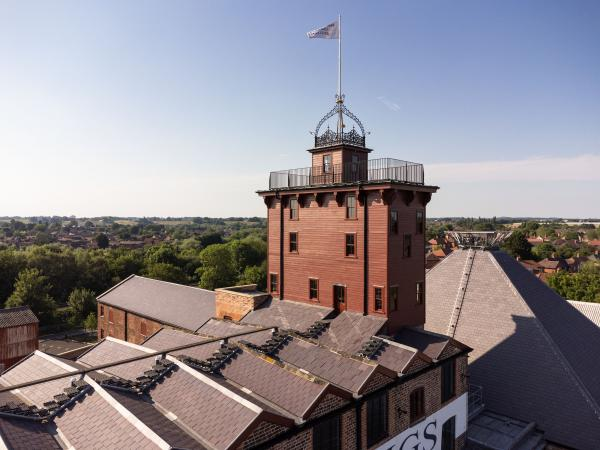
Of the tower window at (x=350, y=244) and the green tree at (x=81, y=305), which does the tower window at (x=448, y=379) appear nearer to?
the tower window at (x=350, y=244)

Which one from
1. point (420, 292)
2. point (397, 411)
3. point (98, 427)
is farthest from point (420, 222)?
point (98, 427)

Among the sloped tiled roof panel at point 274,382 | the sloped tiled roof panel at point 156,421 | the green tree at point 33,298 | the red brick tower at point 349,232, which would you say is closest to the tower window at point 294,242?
the red brick tower at point 349,232

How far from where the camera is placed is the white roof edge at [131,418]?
1174 cm

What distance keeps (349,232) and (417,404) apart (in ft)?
34.2

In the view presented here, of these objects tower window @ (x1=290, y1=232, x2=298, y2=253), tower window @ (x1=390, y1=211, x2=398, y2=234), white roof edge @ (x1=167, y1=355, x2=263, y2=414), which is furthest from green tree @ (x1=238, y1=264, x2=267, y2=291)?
white roof edge @ (x1=167, y1=355, x2=263, y2=414)

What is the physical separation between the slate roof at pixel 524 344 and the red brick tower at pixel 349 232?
7545mm

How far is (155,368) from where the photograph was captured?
56.8ft

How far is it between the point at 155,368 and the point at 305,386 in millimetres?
6950

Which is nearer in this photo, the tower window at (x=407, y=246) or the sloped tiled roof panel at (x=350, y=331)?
the sloped tiled roof panel at (x=350, y=331)

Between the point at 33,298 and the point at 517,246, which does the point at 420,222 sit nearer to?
the point at 33,298

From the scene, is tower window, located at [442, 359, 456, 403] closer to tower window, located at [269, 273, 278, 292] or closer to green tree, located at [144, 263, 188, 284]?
tower window, located at [269, 273, 278, 292]

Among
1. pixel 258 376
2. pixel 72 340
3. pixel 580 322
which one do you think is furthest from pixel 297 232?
pixel 72 340

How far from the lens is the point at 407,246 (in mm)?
24406

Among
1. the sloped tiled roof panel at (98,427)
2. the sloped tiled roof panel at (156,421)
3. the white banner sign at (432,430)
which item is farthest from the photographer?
the white banner sign at (432,430)
